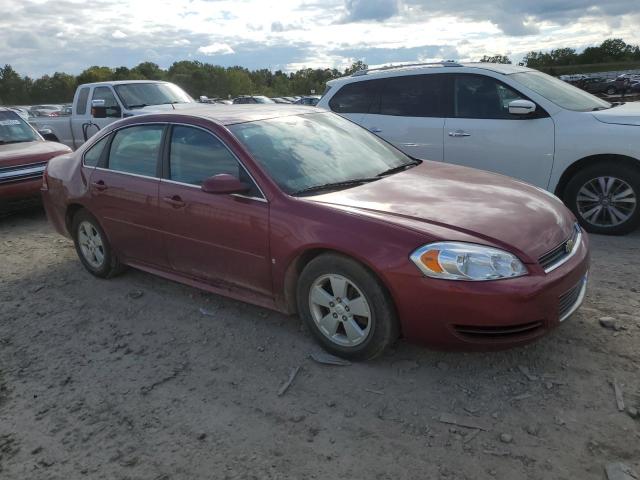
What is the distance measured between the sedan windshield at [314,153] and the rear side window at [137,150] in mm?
836

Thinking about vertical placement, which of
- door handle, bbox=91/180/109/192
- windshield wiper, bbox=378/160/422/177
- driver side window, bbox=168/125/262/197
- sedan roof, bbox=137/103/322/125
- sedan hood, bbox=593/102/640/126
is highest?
sedan roof, bbox=137/103/322/125

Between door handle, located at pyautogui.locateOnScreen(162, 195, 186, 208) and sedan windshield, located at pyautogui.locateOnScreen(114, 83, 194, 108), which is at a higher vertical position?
sedan windshield, located at pyautogui.locateOnScreen(114, 83, 194, 108)

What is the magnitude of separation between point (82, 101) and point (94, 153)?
7.29 metres

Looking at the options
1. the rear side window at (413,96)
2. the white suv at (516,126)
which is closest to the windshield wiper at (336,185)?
the white suv at (516,126)

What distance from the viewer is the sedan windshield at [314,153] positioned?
12.5 feet

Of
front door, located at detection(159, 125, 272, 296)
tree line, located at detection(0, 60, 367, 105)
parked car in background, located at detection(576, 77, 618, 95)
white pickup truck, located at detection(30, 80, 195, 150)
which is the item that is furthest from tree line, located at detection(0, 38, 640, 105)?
front door, located at detection(159, 125, 272, 296)

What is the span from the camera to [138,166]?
4.61m

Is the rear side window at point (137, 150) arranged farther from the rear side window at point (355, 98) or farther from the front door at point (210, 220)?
the rear side window at point (355, 98)

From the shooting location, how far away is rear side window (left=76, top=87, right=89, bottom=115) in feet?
37.5

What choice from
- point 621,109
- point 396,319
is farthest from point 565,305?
point 621,109

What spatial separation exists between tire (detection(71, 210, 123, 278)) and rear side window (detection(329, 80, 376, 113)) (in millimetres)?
3621

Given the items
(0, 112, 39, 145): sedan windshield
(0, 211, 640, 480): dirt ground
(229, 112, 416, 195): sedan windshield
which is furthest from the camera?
(0, 112, 39, 145): sedan windshield

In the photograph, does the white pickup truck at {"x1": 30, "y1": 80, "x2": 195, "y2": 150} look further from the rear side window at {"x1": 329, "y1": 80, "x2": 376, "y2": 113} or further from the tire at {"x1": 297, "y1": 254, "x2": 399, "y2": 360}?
the tire at {"x1": 297, "y1": 254, "x2": 399, "y2": 360}

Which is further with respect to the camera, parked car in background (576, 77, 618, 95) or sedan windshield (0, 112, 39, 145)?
parked car in background (576, 77, 618, 95)
